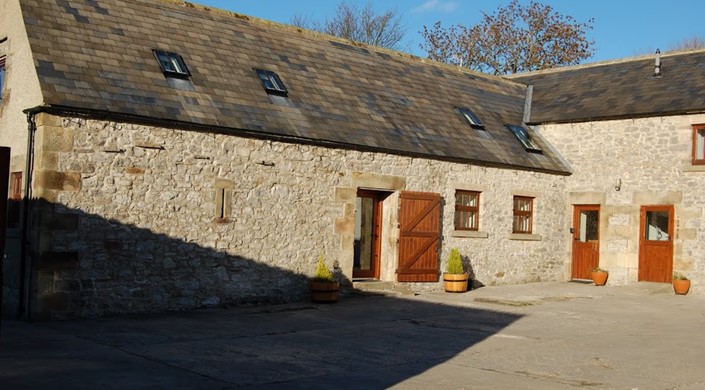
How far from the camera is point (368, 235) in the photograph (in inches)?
666

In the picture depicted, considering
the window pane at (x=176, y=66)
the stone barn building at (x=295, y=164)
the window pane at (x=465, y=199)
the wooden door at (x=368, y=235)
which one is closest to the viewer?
the stone barn building at (x=295, y=164)

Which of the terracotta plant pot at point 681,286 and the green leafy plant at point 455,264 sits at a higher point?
the green leafy plant at point 455,264

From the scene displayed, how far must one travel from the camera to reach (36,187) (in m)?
11.9

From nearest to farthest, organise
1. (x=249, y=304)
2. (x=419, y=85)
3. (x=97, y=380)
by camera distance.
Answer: (x=97, y=380) < (x=249, y=304) < (x=419, y=85)

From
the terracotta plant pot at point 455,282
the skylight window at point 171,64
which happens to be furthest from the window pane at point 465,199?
the skylight window at point 171,64

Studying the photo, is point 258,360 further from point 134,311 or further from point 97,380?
point 134,311

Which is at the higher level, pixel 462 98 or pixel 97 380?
pixel 462 98

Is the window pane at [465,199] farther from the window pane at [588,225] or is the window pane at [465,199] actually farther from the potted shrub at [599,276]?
the window pane at [588,225]

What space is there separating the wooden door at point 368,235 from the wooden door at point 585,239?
6283 mm

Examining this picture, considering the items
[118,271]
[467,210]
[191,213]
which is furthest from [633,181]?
[118,271]

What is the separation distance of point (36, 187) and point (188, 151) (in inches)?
99.2

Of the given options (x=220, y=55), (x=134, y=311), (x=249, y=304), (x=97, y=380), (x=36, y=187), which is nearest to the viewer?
(x=97, y=380)

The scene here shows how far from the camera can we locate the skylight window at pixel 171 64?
14188mm

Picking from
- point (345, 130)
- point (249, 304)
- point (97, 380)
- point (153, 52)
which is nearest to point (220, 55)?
point (153, 52)
